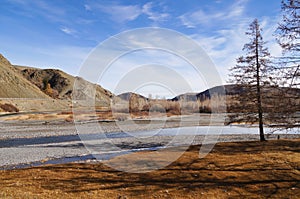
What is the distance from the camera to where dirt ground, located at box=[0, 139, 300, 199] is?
716 centimetres

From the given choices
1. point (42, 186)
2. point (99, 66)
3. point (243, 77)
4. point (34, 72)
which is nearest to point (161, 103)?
point (243, 77)

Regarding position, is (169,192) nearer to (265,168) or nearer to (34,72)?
(265,168)

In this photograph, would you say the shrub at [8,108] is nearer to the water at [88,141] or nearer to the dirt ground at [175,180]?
Answer: the water at [88,141]

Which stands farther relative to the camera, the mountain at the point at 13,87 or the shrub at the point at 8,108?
the mountain at the point at 13,87

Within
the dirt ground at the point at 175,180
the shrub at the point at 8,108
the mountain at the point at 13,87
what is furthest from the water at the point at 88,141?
the mountain at the point at 13,87

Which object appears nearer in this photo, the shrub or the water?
the water

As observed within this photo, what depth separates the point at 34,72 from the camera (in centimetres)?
19600

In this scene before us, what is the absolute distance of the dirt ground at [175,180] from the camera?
23.5 feet

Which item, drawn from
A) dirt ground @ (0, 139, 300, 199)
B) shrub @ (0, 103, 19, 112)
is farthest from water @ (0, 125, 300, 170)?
shrub @ (0, 103, 19, 112)

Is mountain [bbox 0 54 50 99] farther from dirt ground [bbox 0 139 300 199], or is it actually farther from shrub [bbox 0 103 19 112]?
dirt ground [bbox 0 139 300 199]

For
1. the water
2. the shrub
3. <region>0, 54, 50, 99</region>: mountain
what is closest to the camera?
the water

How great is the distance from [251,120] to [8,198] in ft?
46.5

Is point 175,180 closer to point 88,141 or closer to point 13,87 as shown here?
point 88,141

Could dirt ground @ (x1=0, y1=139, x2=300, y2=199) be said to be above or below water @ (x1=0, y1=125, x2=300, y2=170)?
above
